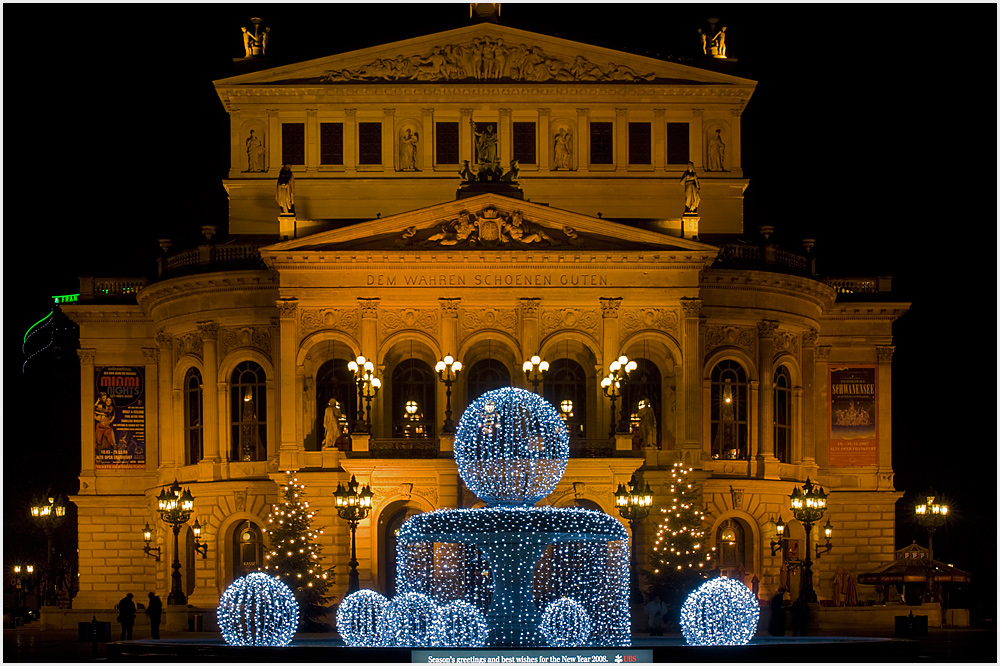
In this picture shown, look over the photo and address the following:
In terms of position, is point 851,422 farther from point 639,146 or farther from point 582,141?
point 582,141

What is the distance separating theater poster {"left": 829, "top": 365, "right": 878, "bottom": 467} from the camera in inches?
2726

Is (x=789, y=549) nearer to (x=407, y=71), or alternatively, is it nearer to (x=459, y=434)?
(x=407, y=71)

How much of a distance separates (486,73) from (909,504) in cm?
2231

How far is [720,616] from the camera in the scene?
4044 cm

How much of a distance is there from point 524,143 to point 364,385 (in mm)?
12264

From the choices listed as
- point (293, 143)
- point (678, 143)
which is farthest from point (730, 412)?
point (293, 143)

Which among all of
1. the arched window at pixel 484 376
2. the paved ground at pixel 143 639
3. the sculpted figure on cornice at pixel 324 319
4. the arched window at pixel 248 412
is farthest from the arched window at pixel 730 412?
the arched window at pixel 248 412

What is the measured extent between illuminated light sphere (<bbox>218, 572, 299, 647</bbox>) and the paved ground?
499 cm

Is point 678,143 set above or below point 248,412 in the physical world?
above

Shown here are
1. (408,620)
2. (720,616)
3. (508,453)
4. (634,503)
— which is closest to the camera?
(508,453)

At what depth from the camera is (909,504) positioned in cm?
7750

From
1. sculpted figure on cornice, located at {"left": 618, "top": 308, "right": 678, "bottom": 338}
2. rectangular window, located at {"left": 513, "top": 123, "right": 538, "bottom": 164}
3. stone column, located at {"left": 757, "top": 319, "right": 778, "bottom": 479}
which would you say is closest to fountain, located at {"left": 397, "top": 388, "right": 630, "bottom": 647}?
sculpted figure on cornice, located at {"left": 618, "top": 308, "right": 678, "bottom": 338}

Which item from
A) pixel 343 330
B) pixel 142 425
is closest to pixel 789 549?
pixel 343 330

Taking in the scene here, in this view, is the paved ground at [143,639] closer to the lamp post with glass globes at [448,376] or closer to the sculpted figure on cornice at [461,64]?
the lamp post with glass globes at [448,376]
